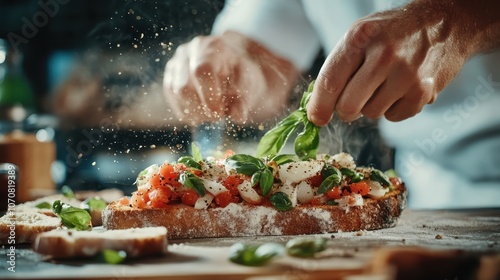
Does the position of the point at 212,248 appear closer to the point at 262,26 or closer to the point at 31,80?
the point at 262,26

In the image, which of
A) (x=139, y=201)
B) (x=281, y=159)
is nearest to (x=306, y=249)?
(x=281, y=159)

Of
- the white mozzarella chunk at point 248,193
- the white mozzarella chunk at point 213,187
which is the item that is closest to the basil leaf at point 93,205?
the white mozzarella chunk at point 213,187

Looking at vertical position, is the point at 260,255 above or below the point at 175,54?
below

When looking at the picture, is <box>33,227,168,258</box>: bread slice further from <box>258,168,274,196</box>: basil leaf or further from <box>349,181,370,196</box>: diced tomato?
<box>349,181,370,196</box>: diced tomato

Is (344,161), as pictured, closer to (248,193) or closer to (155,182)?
(248,193)

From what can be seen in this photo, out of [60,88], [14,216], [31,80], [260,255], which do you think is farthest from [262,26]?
[31,80]

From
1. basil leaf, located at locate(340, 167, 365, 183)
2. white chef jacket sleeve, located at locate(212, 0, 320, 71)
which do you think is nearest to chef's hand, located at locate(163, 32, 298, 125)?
white chef jacket sleeve, located at locate(212, 0, 320, 71)
